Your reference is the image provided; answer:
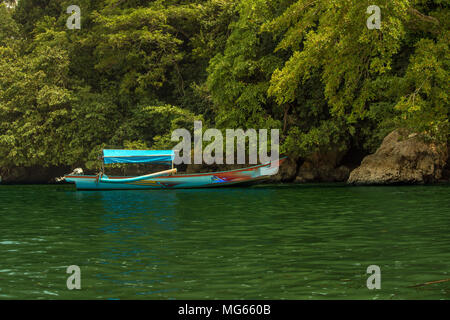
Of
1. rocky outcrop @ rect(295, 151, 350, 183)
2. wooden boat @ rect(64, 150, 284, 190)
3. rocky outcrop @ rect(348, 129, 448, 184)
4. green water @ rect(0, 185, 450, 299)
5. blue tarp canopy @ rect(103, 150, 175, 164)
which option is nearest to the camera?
green water @ rect(0, 185, 450, 299)

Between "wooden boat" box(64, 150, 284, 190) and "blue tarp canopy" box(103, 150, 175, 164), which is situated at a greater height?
"blue tarp canopy" box(103, 150, 175, 164)

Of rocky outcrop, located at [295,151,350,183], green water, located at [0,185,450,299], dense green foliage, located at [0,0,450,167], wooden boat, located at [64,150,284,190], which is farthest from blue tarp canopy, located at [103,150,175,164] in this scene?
green water, located at [0,185,450,299]

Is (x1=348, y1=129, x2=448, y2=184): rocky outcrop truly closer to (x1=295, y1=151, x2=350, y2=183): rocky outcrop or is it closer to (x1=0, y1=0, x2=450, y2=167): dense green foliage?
(x1=0, y1=0, x2=450, y2=167): dense green foliage

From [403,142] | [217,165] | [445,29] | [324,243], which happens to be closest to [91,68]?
[217,165]

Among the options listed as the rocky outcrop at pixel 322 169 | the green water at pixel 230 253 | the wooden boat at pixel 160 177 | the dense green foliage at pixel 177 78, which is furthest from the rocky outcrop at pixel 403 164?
the green water at pixel 230 253

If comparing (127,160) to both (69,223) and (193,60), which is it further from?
(69,223)

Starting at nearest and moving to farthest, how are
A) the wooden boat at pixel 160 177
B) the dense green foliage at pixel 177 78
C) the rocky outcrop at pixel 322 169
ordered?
the dense green foliage at pixel 177 78 < the wooden boat at pixel 160 177 < the rocky outcrop at pixel 322 169

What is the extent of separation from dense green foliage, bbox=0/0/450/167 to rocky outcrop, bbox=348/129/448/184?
1051 millimetres

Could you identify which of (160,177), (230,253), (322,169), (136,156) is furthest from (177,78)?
(230,253)

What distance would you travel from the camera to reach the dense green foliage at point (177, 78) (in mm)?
22509

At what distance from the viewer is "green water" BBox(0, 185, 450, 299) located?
633cm

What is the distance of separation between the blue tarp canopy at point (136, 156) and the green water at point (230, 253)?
13750 mm

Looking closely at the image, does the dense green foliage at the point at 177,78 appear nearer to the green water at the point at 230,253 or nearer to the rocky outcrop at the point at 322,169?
the rocky outcrop at the point at 322,169

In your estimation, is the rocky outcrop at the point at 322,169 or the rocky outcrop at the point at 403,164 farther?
the rocky outcrop at the point at 322,169
